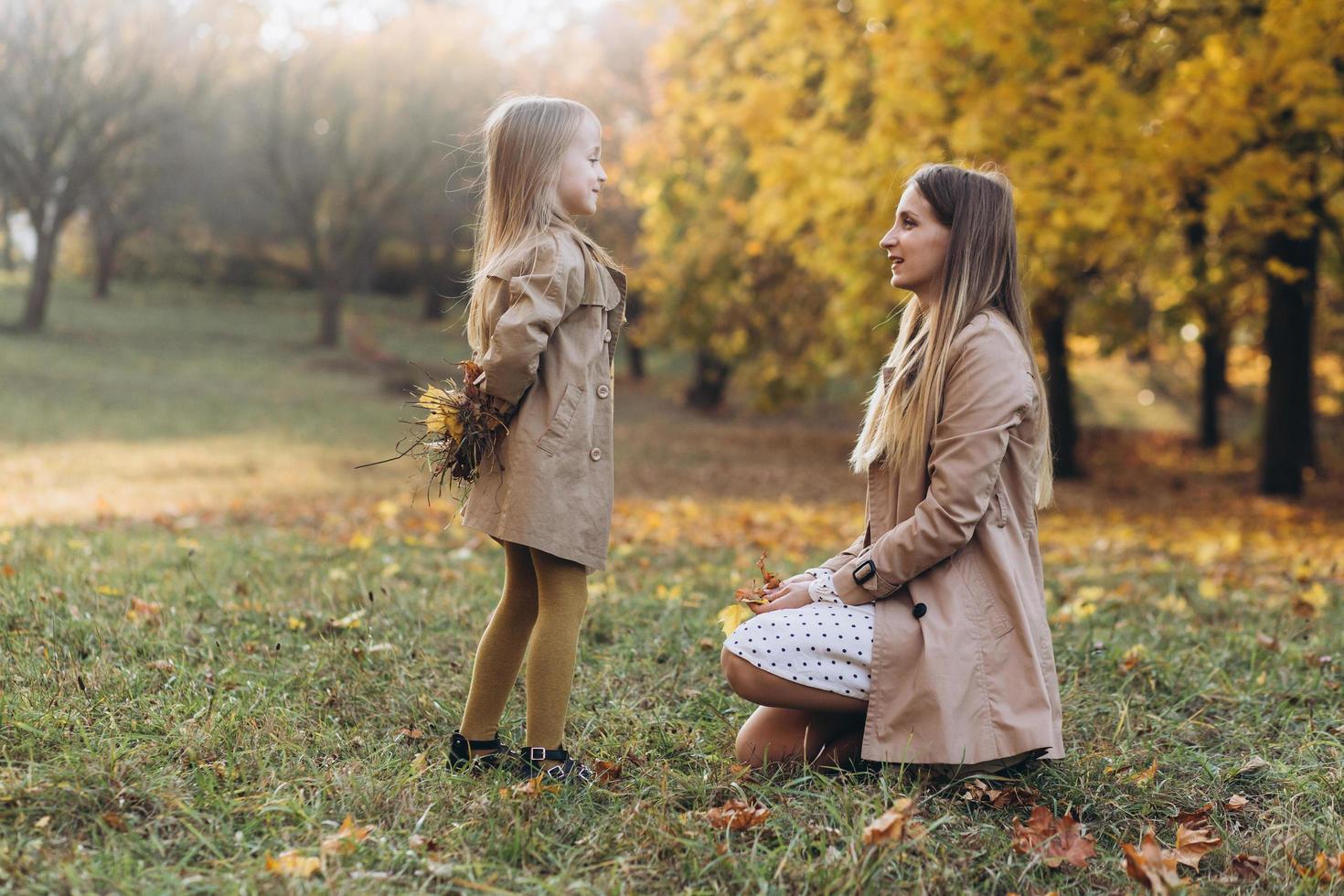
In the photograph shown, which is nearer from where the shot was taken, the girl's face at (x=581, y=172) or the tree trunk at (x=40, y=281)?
the girl's face at (x=581, y=172)

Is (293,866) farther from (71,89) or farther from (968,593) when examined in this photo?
(71,89)

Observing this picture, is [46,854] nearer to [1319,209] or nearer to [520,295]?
[520,295]

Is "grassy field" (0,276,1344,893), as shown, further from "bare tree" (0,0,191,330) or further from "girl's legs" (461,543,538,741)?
"bare tree" (0,0,191,330)

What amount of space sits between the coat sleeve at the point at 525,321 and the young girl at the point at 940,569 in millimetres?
889

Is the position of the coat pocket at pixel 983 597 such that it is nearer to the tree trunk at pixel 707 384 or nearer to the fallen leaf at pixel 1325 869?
the fallen leaf at pixel 1325 869

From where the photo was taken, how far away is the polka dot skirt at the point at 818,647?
2836 mm

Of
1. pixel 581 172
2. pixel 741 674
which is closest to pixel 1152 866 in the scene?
pixel 741 674

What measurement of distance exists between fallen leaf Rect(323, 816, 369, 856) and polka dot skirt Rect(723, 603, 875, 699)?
39.9 inches

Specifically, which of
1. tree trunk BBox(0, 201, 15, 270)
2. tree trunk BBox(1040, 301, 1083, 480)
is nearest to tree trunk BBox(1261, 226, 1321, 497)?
tree trunk BBox(1040, 301, 1083, 480)

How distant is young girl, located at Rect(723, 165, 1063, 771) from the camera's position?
9.04 feet

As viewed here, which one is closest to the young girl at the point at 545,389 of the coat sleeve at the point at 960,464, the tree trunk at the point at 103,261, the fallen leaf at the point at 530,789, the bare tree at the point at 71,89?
the fallen leaf at the point at 530,789

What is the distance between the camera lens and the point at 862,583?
2.88m

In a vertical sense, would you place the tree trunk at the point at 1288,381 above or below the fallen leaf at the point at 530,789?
above

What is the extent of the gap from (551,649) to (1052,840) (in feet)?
4.27
